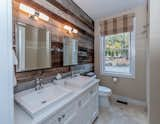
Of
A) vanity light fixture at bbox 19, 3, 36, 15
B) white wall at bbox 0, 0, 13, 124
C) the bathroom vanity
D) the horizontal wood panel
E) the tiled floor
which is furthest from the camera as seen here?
the tiled floor

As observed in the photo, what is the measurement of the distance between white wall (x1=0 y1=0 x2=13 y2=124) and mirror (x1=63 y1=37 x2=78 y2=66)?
5.08ft

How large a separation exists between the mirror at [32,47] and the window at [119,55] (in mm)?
2016

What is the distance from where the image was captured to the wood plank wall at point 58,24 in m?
1.40

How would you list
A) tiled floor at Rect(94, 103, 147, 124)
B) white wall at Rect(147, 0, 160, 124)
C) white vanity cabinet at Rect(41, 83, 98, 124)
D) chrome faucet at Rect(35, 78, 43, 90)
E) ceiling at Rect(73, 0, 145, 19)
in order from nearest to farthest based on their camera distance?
white wall at Rect(147, 0, 160, 124), white vanity cabinet at Rect(41, 83, 98, 124), chrome faucet at Rect(35, 78, 43, 90), tiled floor at Rect(94, 103, 147, 124), ceiling at Rect(73, 0, 145, 19)

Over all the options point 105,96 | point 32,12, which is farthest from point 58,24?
point 105,96

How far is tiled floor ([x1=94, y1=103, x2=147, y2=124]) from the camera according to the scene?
2095 millimetres

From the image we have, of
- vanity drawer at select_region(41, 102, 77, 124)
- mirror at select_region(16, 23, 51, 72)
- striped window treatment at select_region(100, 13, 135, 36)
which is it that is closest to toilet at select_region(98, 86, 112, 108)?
vanity drawer at select_region(41, 102, 77, 124)

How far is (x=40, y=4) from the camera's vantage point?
1.59 metres

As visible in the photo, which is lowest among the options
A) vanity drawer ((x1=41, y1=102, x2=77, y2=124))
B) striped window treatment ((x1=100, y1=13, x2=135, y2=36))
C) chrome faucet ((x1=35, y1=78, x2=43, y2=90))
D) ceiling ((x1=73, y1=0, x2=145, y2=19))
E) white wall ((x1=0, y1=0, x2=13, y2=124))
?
vanity drawer ((x1=41, y1=102, x2=77, y2=124))

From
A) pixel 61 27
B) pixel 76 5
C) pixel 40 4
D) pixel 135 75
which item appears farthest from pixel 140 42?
pixel 40 4

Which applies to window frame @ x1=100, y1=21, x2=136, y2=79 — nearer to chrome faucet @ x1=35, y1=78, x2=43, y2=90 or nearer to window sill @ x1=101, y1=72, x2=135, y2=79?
window sill @ x1=101, y1=72, x2=135, y2=79

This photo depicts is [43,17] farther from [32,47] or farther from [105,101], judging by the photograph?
[105,101]

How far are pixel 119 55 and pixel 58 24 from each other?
1.97m

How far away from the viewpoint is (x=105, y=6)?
103 inches
